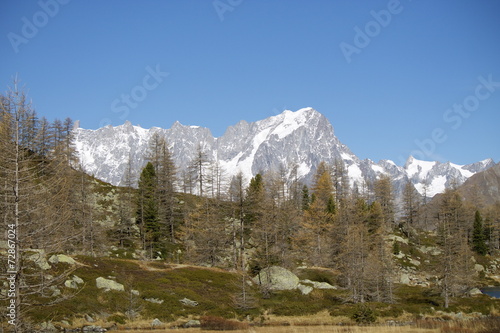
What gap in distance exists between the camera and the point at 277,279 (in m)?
45.8

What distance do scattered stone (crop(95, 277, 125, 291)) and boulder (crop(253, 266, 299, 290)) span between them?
16098 mm

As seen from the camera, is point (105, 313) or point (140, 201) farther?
point (140, 201)

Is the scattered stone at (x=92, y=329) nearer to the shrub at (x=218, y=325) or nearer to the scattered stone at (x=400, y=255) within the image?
the shrub at (x=218, y=325)

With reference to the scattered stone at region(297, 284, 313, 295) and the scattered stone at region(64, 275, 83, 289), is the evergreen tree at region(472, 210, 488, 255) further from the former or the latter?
the scattered stone at region(64, 275, 83, 289)

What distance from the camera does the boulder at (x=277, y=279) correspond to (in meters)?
44.7

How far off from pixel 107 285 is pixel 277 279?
20023 millimetres

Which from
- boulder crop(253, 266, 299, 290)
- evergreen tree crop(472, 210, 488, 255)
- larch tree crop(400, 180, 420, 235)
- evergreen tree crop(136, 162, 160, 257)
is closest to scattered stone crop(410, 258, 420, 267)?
larch tree crop(400, 180, 420, 235)

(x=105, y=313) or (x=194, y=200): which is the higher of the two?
(x=194, y=200)

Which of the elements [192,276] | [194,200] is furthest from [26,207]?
[194,200]

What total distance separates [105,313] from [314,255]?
3886cm

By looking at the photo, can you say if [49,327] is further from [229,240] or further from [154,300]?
→ [229,240]

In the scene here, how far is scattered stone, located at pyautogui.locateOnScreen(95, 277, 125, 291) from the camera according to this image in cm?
3559

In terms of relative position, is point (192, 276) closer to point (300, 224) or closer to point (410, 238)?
point (300, 224)

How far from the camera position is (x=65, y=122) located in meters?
87.6
